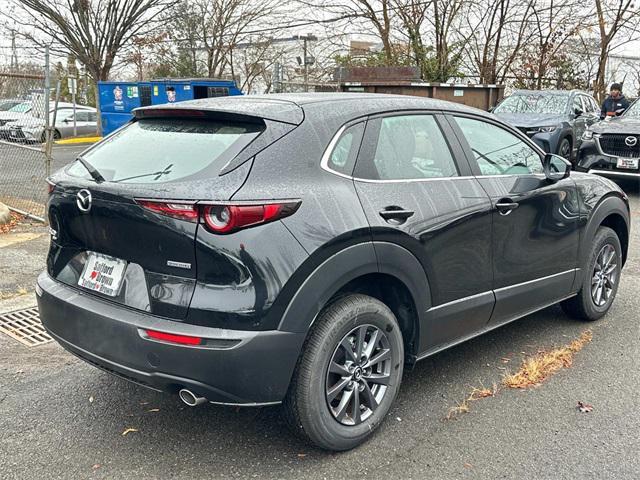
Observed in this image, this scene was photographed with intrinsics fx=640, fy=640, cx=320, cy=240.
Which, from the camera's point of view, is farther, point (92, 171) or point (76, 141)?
point (76, 141)

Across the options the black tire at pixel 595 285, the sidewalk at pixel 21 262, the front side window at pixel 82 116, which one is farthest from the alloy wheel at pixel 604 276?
the front side window at pixel 82 116

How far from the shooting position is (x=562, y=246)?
4.30 m

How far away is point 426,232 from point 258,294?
41.5 inches

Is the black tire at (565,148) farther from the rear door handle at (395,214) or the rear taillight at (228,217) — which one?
the rear taillight at (228,217)

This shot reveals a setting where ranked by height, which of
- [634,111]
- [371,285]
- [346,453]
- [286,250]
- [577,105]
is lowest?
[346,453]

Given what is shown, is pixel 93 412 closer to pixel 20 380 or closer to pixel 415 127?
pixel 20 380

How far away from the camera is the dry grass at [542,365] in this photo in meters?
3.83

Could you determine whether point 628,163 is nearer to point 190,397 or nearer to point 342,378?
point 342,378

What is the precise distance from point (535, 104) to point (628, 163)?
363 centimetres

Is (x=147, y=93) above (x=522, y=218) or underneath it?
above

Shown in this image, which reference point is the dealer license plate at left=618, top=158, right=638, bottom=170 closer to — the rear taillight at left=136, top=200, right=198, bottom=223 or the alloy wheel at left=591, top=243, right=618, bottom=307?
the alloy wheel at left=591, top=243, right=618, bottom=307

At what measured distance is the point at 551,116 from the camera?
1292cm

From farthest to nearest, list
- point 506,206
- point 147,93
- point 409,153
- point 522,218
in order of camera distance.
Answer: point 147,93, point 522,218, point 506,206, point 409,153

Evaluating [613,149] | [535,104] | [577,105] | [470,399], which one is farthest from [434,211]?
[577,105]
